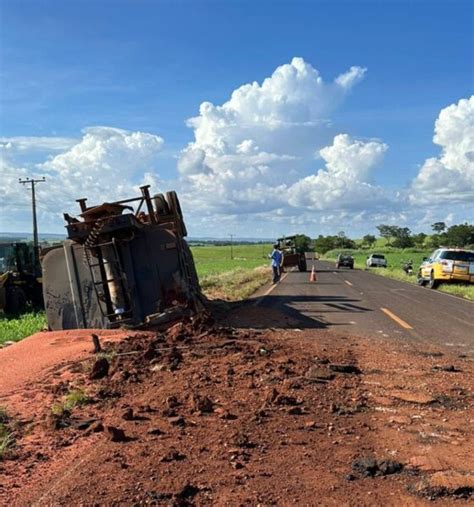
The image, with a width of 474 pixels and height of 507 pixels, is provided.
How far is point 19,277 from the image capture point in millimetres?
21828

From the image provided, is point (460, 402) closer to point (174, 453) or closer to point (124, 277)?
point (174, 453)

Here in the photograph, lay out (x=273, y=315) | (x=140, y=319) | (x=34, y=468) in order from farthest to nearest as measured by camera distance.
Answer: (x=273, y=315), (x=140, y=319), (x=34, y=468)

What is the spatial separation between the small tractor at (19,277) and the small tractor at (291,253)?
2404cm

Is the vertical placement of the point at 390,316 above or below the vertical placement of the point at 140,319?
below

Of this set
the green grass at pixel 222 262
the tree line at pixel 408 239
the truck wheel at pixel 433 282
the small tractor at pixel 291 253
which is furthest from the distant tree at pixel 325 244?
the truck wheel at pixel 433 282

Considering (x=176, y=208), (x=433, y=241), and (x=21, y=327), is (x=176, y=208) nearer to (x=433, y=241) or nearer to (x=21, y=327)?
(x=21, y=327)

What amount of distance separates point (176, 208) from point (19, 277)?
358 inches

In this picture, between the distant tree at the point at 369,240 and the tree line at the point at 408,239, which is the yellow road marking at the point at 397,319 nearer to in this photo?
the tree line at the point at 408,239

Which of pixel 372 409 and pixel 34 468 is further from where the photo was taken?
pixel 372 409

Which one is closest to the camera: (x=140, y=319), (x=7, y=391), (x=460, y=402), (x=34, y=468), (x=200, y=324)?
(x=34, y=468)

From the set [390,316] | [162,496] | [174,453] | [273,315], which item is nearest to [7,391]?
[174,453]

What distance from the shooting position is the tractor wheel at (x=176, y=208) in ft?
51.0

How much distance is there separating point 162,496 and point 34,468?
1.39 metres

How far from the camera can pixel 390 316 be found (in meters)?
15.5
